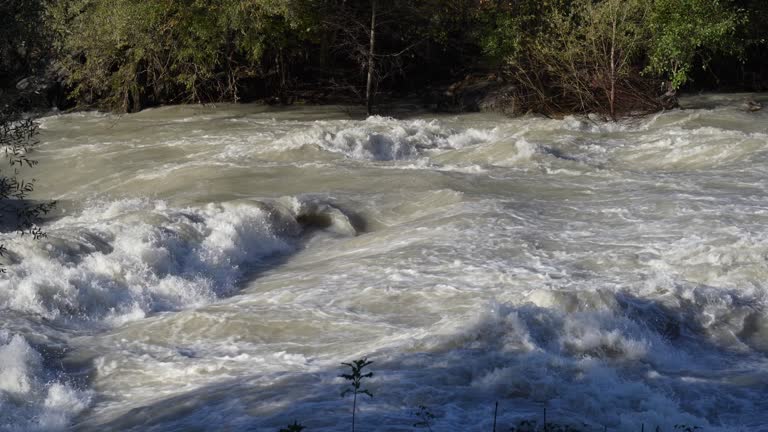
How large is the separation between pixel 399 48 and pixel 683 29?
8.50m

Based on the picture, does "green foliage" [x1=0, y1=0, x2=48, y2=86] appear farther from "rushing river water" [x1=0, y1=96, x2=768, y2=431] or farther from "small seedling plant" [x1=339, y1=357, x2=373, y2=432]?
"small seedling plant" [x1=339, y1=357, x2=373, y2=432]

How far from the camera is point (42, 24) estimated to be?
7.73 m

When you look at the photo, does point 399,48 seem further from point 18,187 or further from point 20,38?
point 20,38

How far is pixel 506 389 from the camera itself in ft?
23.1

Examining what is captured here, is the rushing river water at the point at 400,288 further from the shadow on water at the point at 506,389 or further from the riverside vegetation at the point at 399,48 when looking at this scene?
the riverside vegetation at the point at 399,48

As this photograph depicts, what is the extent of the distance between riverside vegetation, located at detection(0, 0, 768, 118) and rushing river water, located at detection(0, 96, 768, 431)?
4886 mm

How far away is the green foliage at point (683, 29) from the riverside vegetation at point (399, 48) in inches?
1.2

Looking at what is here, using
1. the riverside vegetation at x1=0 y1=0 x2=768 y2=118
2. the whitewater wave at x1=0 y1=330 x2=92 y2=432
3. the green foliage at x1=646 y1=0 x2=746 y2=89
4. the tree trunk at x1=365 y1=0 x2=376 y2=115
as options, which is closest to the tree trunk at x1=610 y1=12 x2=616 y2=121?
the riverside vegetation at x1=0 y1=0 x2=768 y2=118

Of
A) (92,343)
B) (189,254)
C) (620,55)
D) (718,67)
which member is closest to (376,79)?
(620,55)

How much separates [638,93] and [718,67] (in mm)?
5715

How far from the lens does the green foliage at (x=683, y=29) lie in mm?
21172

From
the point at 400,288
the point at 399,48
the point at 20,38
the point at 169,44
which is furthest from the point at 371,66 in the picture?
the point at 20,38

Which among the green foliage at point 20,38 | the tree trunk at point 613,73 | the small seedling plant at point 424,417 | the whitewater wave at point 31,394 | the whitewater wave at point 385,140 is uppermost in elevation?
the green foliage at point 20,38

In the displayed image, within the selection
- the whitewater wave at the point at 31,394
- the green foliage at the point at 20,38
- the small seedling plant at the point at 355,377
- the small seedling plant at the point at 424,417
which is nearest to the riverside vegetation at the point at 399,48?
the green foliage at the point at 20,38
